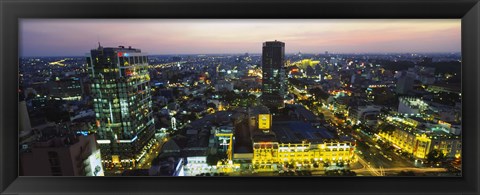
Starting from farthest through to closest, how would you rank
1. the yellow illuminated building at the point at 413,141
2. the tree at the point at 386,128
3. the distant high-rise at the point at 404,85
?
the tree at the point at 386,128 → the distant high-rise at the point at 404,85 → the yellow illuminated building at the point at 413,141

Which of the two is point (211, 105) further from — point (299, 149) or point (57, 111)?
point (57, 111)

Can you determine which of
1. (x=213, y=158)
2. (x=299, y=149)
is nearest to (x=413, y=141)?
(x=299, y=149)

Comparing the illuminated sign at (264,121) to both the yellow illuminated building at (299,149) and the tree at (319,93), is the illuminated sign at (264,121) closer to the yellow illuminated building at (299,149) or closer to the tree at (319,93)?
the yellow illuminated building at (299,149)

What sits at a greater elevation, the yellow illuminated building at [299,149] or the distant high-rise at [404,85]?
the distant high-rise at [404,85]

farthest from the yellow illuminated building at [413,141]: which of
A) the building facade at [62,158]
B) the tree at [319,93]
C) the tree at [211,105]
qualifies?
the tree at [211,105]

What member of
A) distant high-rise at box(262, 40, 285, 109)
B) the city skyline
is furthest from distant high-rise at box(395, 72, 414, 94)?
distant high-rise at box(262, 40, 285, 109)

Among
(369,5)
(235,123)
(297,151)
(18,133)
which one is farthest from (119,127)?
(369,5)

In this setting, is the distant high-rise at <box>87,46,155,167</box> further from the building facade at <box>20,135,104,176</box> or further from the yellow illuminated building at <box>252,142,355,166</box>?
the building facade at <box>20,135,104,176</box>
